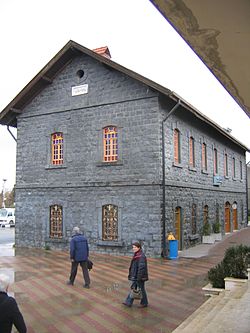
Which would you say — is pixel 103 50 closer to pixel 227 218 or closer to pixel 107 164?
pixel 107 164

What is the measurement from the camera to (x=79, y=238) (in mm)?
10312

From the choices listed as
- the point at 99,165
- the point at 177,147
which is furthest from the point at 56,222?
the point at 177,147

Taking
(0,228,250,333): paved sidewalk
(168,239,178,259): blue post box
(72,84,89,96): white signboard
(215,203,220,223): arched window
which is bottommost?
(0,228,250,333): paved sidewalk

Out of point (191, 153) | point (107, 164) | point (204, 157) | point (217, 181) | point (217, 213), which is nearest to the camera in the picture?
point (107, 164)

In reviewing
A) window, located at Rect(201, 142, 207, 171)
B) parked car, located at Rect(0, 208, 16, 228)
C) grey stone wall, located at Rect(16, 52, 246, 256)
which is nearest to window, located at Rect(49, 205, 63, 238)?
grey stone wall, located at Rect(16, 52, 246, 256)

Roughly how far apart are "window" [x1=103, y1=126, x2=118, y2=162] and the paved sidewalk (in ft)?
14.3

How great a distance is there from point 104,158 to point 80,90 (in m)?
3.57

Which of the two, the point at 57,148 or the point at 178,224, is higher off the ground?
the point at 57,148

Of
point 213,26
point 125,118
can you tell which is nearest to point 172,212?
point 125,118

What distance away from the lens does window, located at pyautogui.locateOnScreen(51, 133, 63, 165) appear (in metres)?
18.6

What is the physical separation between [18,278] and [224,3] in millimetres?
10999

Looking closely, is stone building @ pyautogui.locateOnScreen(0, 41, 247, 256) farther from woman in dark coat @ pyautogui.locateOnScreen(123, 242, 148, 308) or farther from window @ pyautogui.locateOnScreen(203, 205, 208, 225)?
woman in dark coat @ pyautogui.locateOnScreen(123, 242, 148, 308)

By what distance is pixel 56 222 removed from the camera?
1833cm

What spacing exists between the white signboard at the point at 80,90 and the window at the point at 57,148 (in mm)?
2156
